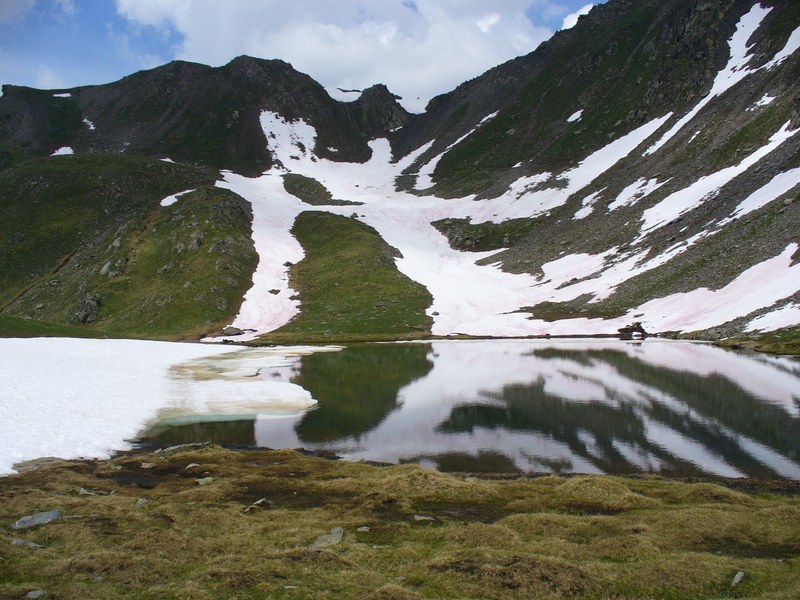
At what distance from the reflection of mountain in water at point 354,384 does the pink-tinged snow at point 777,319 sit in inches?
1506

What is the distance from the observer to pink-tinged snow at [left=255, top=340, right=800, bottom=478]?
2497 centimetres

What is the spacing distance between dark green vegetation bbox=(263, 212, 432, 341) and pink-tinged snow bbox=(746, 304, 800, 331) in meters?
49.1

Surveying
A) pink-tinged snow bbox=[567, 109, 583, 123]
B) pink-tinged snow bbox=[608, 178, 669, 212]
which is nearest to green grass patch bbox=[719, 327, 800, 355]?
pink-tinged snow bbox=[608, 178, 669, 212]

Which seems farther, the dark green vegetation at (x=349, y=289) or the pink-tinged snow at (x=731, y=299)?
the dark green vegetation at (x=349, y=289)

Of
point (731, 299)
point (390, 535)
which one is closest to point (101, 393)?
point (390, 535)

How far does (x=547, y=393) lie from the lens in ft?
129

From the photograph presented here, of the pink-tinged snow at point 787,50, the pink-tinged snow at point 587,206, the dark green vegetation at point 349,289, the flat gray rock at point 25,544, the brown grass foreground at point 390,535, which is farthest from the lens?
the pink-tinged snow at point 587,206

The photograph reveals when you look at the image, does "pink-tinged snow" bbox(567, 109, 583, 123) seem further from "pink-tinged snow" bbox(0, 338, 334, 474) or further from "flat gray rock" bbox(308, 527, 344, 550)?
"flat gray rock" bbox(308, 527, 344, 550)

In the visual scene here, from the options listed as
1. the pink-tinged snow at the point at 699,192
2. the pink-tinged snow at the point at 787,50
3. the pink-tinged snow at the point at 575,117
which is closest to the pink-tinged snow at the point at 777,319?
the pink-tinged snow at the point at 699,192

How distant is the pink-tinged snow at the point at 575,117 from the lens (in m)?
188

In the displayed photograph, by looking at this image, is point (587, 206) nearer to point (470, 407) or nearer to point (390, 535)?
point (470, 407)

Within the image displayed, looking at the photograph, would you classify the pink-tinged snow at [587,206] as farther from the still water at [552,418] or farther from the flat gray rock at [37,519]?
the flat gray rock at [37,519]

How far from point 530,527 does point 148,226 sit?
137 metres

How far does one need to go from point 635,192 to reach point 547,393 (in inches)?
4076
